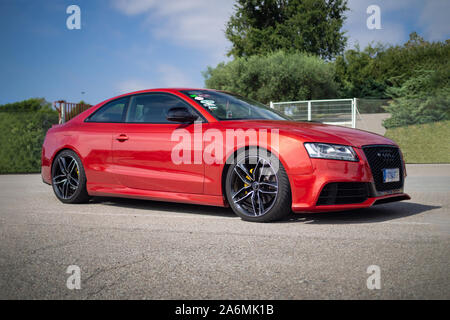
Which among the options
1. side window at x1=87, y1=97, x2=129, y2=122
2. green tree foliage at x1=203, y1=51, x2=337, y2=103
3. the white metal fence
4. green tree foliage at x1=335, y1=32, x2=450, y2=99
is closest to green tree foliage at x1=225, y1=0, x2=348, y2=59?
green tree foliage at x1=335, y1=32, x2=450, y2=99

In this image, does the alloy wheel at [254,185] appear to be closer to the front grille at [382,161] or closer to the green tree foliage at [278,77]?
the front grille at [382,161]

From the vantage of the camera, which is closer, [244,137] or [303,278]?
[303,278]

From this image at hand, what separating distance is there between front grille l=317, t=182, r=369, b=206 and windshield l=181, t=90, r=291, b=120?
4.92ft

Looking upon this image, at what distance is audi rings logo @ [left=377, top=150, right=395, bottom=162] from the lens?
5477 mm

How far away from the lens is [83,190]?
707cm

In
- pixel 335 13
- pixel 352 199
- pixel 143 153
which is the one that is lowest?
pixel 352 199

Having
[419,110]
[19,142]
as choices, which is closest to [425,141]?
[419,110]

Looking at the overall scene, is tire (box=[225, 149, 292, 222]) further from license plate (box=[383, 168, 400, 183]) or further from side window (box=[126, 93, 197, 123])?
side window (box=[126, 93, 197, 123])

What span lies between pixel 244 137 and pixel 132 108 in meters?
1.98

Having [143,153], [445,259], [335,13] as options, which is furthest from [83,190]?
[335,13]

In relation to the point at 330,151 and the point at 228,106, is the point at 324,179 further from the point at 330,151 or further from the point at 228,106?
the point at 228,106

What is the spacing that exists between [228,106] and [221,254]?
8.98 feet
